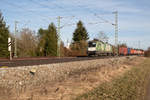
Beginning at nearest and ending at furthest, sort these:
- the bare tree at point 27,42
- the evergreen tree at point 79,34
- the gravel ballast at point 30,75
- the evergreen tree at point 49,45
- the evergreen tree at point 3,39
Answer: the gravel ballast at point 30,75 < the evergreen tree at point 3,39 < the evergreen tree at point 49,45 < the bare tree at point 27,42 < the evergreen tree at point 79,34

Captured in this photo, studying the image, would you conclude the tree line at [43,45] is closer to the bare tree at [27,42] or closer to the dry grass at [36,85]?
the bare tree at [27,42]

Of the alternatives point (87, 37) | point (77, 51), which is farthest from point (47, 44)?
point (87, 37)

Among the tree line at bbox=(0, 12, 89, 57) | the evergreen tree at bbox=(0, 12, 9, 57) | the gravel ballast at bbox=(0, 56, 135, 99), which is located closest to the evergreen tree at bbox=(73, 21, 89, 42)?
the tree line at bbox=(0, 12, 89, 57)

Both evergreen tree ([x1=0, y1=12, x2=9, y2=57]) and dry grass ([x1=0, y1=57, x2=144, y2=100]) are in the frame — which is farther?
evergreen tree ([x1=0, y1=12, x2=9, y2=57])

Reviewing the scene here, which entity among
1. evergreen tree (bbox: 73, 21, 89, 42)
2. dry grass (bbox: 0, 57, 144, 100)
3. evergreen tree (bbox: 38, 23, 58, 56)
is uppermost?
evergreen tree (bbox: 73, 21, 89, 42)

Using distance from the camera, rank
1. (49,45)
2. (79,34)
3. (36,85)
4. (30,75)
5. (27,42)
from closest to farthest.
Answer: (30,75) < (36,85) < (49,45) < (27,42) < (79,34)

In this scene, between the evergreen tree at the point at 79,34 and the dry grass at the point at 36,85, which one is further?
the evergreen tree at the point at 79,34

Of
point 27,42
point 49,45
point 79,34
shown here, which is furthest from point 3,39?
point 79,34

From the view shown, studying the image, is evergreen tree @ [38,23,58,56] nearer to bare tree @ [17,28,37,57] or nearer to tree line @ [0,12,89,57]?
tree line @ [0,12,89,57]

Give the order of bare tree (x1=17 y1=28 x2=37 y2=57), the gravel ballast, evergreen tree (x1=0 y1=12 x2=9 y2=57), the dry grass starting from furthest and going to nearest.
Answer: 1. bare tree (x1=17 y1=28 x2=37 y2=57)
2. evergreen tree (x1=0 y1=12 x2=9 y2=57)
3. the gravel ballast
4. the dry grass

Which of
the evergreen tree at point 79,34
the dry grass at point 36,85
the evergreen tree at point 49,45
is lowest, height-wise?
the dry grass at point 36,85

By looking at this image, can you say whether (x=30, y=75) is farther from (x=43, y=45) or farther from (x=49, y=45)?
(x=43, y=45)

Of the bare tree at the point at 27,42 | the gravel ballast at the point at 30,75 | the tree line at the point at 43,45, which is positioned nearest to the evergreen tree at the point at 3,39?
the tree line at the point at 43,45

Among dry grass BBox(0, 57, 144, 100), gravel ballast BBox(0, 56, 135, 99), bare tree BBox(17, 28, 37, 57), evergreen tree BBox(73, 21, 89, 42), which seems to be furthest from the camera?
evergreen tree BBox(73, 21, 89, 42)
